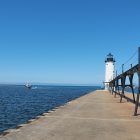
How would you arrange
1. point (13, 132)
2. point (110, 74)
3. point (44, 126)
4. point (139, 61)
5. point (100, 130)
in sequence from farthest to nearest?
point (110, 74), point (139, 61), point (44, 126), point (100, 130), point (13, 132)

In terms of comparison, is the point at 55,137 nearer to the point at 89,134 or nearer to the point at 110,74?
the point at 89,134

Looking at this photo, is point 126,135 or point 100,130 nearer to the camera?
point 126,135

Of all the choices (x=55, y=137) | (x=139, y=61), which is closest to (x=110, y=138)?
(x=55, y=137)

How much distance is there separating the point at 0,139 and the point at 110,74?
302ft

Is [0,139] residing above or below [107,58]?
below

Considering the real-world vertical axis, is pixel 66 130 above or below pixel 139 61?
below

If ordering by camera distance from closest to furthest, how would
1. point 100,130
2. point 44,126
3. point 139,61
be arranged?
point 100,130 < point 44,126 < point 139,61

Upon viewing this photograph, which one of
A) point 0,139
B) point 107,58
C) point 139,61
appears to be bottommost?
point 0,139

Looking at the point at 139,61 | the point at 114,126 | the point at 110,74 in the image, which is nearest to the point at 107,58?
the point at 110,74

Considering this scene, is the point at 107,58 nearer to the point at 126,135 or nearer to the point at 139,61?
the point at 139,61

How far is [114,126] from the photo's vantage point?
18578mm

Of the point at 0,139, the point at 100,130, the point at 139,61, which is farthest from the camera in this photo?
the point at 139,61

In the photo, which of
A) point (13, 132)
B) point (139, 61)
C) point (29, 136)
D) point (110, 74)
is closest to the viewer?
point (29, 136)

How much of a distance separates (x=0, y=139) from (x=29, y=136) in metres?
1.35
